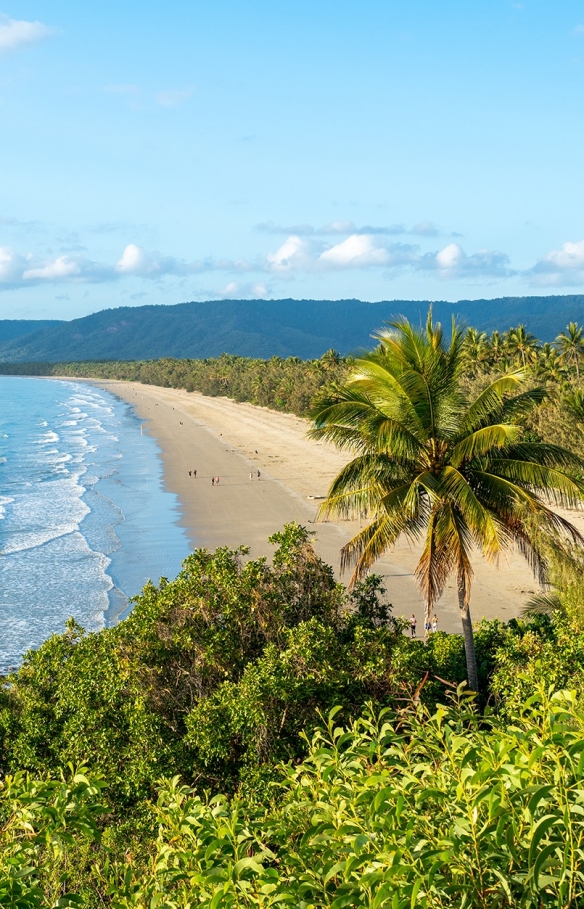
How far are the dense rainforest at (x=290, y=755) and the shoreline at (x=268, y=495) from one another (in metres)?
7.80

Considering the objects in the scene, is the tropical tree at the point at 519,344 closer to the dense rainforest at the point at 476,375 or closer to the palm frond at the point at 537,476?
the dense rainforest at the point at 476,375

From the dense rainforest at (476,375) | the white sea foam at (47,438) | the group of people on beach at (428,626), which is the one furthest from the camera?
the white sea foam at (47,438)

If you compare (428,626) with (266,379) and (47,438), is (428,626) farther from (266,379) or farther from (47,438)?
(266,379)

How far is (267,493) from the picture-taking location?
52.8m

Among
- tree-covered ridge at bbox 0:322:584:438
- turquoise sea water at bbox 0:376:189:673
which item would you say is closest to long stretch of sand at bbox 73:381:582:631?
turquoise sea water at bbox 0:376:189:673

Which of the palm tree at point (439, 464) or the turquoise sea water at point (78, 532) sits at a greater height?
the palm tree at point (439, 464)

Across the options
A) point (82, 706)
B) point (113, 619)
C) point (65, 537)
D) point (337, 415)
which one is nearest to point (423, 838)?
point (82, 706)

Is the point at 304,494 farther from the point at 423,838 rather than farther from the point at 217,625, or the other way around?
the point at 423,838

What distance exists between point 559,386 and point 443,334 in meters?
38.9

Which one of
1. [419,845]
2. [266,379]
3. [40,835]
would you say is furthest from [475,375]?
[419,845]

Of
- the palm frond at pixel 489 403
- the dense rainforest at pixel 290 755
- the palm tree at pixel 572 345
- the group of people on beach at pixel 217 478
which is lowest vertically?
the group of people on beach at pixel 217 478

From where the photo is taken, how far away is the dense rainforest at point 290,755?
4293mm

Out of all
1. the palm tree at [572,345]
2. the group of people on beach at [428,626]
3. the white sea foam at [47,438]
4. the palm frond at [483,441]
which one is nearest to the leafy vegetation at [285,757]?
the group of people on beach at [428,626]

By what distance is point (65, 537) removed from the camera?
143 feet
